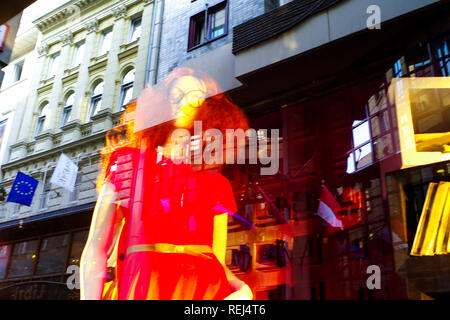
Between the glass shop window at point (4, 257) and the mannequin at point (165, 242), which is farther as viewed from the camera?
the glass shop window at point (4, 257)

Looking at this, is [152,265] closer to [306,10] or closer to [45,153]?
[306,10]

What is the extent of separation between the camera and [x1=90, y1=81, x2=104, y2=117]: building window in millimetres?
11445

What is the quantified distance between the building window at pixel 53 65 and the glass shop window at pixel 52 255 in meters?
6.20

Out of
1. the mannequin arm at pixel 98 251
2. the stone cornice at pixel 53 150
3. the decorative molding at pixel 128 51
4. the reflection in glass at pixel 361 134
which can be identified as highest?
the decorative molding at pixel 128 51

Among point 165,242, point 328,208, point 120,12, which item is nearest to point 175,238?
point 165,242

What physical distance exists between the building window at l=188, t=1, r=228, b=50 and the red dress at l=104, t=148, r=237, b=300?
145 inches

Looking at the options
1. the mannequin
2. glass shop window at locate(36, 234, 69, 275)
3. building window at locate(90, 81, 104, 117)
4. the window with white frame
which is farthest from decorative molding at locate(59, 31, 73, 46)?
the mannequin

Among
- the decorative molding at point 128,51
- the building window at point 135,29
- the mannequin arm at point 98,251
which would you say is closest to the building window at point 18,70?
the decorative molding at point 128,51

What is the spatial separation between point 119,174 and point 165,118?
3.71 feet

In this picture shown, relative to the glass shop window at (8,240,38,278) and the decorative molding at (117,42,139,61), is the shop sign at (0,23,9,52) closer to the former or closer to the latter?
the glass shop window at (8,240,38,278)

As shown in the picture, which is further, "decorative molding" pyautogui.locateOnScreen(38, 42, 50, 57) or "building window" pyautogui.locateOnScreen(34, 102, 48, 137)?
"decorative molding" pyautogui.locateOnScreen(38, 42, 50, 57)

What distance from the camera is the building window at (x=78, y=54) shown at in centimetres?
1266

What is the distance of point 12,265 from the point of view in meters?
10.0

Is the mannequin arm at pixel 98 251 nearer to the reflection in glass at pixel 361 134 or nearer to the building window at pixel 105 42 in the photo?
the reflection in glass at pixel 361 134
